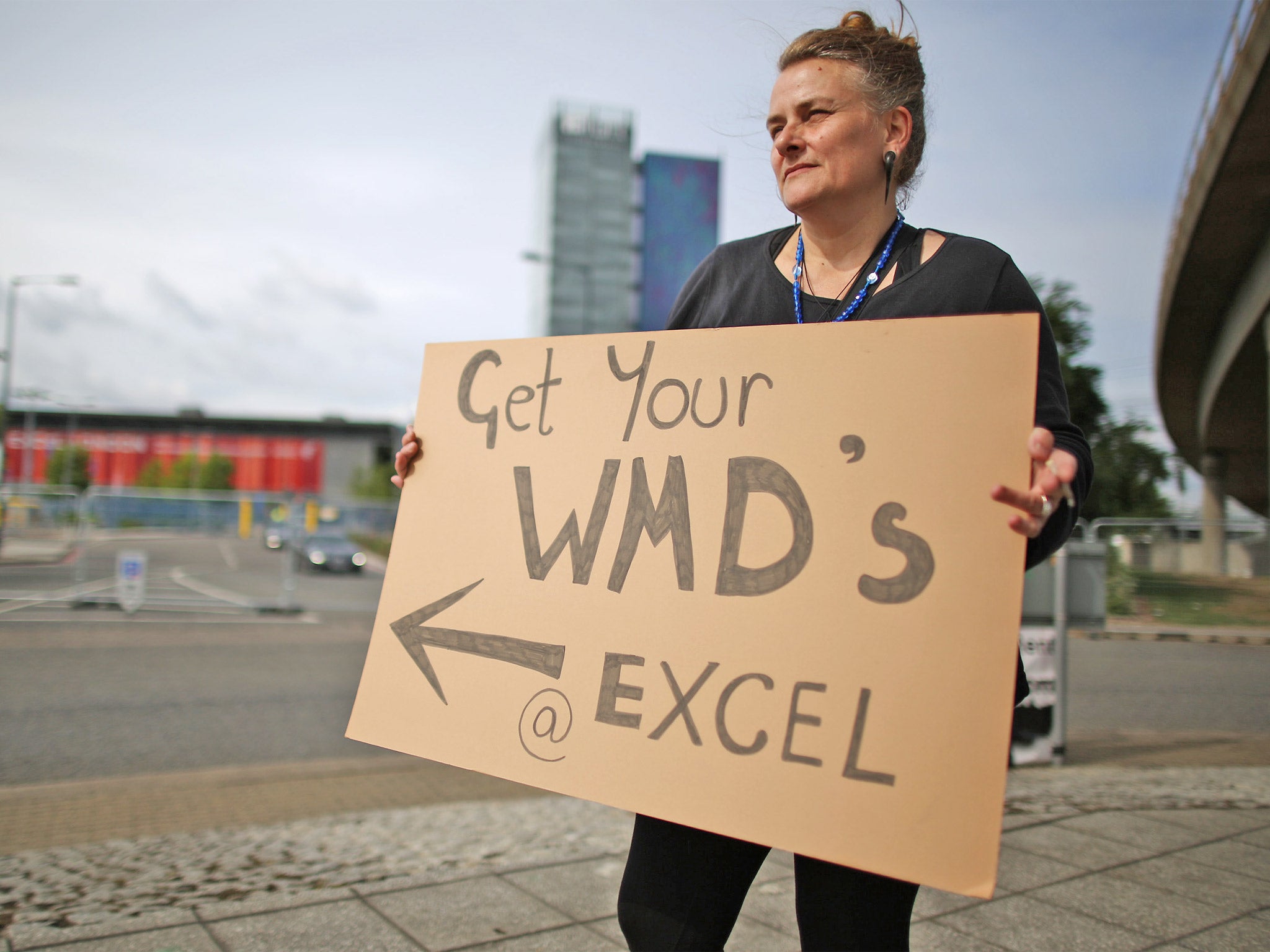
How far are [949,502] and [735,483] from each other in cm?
34

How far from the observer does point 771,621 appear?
1.45m

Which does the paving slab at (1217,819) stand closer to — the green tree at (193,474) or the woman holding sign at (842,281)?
the woman holding sign at (842,281)


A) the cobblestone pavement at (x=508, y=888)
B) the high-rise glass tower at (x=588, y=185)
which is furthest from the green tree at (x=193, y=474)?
the cobblestone pavement at (x=508, y=888)

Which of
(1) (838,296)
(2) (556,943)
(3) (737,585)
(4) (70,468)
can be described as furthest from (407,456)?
(4) (70,468)

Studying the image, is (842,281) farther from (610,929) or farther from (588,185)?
(588,185)

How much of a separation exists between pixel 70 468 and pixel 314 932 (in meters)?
58.4

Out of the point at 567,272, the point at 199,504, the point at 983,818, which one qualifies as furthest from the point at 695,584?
the point at 567,272

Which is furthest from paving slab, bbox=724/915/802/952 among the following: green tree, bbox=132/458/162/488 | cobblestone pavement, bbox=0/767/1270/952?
green tree, bbox=132/458/162/488

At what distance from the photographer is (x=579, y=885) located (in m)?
3.41

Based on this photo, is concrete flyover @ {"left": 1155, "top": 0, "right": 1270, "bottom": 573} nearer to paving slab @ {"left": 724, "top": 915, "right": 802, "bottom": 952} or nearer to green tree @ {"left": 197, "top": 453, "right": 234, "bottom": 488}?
paving slab @ {"left": 724, "top": 915, "right": 802, "bottom": 952}

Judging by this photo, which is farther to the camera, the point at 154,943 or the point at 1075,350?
Answer: the point at 1075,350

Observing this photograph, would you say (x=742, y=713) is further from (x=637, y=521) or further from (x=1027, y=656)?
(x=1027, y=656)

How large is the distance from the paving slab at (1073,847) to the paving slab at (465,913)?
198 cm

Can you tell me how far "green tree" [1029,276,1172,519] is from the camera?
26094mm
